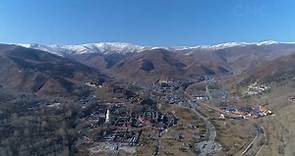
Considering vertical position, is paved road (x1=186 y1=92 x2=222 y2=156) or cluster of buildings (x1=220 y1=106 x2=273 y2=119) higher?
cluster of buildings (x1=220 y1=106 x2=273 y2=119)

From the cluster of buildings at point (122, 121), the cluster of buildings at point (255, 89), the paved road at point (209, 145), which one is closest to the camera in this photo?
the paved road at point (209, 145)

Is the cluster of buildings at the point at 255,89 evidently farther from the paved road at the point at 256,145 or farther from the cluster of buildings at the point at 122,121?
the paved road at the point at 256,145

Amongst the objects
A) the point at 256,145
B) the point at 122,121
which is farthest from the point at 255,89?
the point at 256,145

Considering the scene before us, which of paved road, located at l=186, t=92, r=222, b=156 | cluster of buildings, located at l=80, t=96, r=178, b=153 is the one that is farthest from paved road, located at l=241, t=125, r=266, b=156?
cluster of buildings, located at l=80, t=96, r=178, b=153

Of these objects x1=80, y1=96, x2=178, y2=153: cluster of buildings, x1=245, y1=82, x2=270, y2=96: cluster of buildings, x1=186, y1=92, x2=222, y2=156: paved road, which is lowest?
x1=186, y1=92, x2=222, y2=156: paved road

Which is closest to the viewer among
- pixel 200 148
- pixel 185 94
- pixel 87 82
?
pixel 200 148

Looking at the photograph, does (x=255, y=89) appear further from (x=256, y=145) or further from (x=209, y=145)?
(x=209, y=145)

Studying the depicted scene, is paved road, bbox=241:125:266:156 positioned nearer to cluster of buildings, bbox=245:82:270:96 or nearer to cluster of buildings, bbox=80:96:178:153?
cluster of buildings, bbox=80:96:178:153

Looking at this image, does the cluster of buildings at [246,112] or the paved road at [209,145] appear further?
the cluster of buildings at [246,112]

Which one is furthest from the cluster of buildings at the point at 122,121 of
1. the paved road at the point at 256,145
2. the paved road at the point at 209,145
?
the paved road at the point at 256,145

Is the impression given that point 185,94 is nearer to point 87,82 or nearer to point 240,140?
point 87,82

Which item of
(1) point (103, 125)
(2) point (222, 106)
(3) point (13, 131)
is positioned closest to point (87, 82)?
(2) point (222, 106)
